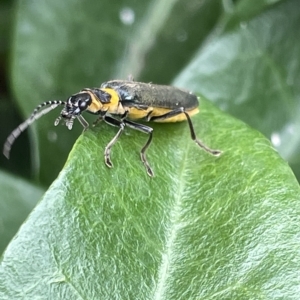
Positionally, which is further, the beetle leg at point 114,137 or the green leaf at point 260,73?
the green leaf at point 260,73

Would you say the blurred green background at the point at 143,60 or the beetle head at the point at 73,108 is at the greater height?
the blurred green background at the point at 143,60

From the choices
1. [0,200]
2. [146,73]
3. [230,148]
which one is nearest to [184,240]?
[230,148]

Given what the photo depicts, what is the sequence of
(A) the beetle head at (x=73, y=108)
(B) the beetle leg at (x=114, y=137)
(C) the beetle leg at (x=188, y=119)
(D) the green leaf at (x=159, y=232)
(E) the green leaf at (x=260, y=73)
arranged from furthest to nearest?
(E) the green leaf at (x=260, y=73), (A) the beetle head at (x=73, y=108), (C) the beetle leg at (x=188, y=119), (B) the beetle leg at (x=114, y=137), (D) the green leaf at (x=159, y=232)

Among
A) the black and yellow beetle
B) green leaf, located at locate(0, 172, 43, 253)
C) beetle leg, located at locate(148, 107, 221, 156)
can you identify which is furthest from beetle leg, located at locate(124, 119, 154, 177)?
green leaf, located at locate(0, 172, 43, 253)

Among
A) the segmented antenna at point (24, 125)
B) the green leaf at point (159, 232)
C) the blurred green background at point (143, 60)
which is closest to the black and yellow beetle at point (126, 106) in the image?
the segmented antenna at point (24, 125)

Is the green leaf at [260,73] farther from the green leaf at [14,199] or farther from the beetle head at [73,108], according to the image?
the green leaf at [14,199]

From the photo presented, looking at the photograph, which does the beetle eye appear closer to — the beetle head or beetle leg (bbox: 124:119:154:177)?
the beetle head
